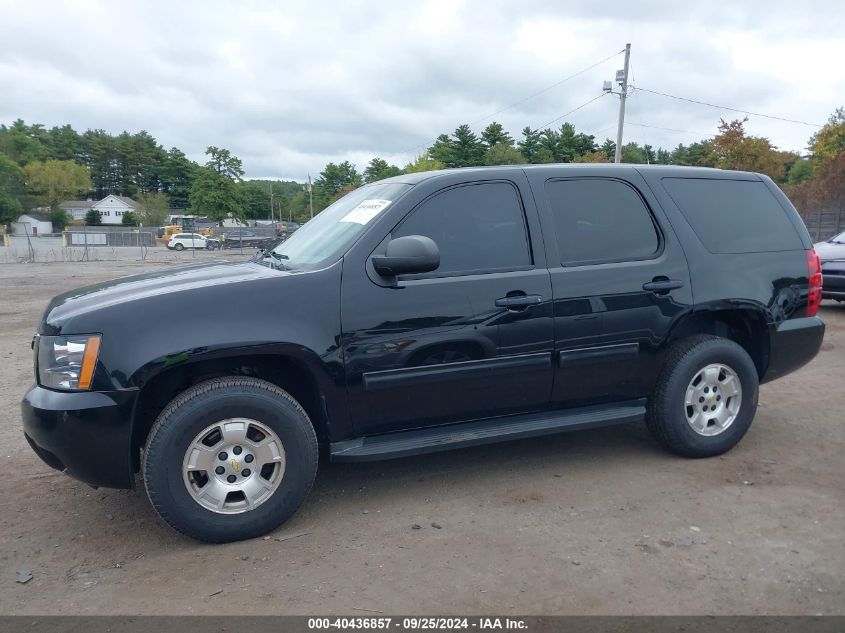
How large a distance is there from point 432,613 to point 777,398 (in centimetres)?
440

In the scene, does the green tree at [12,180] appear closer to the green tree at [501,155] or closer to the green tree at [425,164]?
the green tree at [425,164]

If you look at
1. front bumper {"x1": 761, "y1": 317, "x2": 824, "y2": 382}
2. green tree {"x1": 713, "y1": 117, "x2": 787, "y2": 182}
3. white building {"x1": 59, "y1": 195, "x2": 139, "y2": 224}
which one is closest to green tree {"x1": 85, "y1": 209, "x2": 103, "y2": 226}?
white building {"x1": 59, "y1": 195, "x2": 139, "y2": 224}

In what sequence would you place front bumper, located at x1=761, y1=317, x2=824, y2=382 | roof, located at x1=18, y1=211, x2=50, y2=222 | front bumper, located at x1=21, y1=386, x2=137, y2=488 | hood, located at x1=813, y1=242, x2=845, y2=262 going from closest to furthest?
front bumper, located at x1=21, y1=386, x2=137, y2=488, front bumper, located at x1=761, y1=317, x2=824, y2=382, hood, located at x1=813, y1=242, x2=845, y2=262, roof, located at x1=18, y1=211, x2=50, y2=222

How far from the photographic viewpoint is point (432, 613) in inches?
105

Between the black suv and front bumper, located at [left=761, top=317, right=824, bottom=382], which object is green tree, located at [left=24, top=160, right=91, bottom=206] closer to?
the black suv

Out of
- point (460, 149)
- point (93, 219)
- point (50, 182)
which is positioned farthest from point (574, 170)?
point (93, 219)

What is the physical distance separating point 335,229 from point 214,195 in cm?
7367

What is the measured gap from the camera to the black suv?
3166 mm

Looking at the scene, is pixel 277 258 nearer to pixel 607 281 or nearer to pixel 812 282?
pixel 607 281

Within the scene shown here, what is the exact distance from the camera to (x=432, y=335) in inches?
139

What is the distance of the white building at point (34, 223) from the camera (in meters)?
73.6

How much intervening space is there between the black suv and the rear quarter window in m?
0.02
